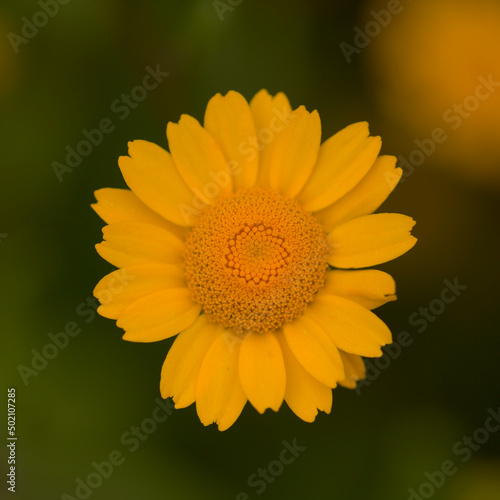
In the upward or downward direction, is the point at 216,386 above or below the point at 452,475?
below

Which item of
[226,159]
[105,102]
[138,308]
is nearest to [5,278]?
[105,102]

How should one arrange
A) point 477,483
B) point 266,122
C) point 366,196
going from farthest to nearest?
1. point 477,483
2. point 266,122
3. point 366,196

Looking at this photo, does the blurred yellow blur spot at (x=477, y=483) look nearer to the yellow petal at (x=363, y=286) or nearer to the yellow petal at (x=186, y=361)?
the yellow petal at (x=363, y=286)

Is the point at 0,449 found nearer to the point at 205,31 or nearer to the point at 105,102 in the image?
the point at 105,102

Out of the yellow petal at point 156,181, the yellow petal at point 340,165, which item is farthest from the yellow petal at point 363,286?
the yellow petal at point 156,181

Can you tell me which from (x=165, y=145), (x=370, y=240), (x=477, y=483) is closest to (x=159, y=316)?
(x=370, y=240)

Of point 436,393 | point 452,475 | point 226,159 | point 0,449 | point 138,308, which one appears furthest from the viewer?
point 436,393

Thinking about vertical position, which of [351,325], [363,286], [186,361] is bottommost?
[186,361]

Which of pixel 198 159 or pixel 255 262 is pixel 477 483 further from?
pixel 198 159

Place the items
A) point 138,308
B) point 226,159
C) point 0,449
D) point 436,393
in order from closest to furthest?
point 138,308
point 226,159
point 0,449
point 436,393
